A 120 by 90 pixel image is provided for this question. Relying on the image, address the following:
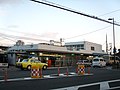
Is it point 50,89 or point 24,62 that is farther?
point 24,62

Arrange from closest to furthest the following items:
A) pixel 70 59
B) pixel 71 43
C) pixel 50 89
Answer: pixel 50 89 → pixel 70 59 → pixel 71 43

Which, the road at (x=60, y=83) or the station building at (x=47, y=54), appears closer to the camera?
the road at (x=60, y=83)

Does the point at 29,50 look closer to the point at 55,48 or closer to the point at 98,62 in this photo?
the point at 55,48

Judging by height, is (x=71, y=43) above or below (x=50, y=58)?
above

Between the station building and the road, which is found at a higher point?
the station building

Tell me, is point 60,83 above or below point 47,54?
below

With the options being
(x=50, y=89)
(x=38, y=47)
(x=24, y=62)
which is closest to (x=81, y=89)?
(x=50, y=89)

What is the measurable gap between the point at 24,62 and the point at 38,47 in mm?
17141

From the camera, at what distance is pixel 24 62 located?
1592 inches

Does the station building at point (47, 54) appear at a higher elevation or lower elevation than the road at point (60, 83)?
higher

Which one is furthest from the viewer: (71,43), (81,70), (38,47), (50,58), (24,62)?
(71,43)

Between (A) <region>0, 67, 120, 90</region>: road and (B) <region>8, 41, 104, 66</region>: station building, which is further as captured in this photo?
(B) <region>8, 41, 104, 66</region>: station building

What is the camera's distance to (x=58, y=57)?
64.6 m

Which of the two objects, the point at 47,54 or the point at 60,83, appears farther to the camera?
the point at 47,54
